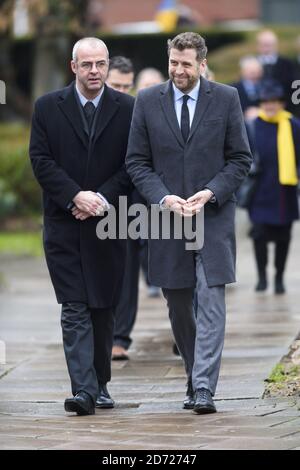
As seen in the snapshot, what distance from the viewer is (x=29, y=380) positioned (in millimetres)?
8539

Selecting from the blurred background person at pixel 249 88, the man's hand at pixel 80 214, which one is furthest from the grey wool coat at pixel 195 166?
the blurred background person at pixel 249 88

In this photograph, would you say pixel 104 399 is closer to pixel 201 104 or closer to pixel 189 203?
pixel 189 203

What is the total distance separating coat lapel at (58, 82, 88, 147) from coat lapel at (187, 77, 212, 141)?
614 millimetres

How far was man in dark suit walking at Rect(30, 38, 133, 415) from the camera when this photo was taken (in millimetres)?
7402

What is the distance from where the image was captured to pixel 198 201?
23.7ft

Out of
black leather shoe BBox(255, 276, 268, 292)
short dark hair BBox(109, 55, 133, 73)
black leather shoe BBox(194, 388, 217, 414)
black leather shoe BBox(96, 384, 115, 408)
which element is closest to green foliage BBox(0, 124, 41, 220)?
black leather shoe BBox(255, 276, 268, 292)

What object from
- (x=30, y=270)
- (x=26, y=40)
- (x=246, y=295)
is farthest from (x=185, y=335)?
(x=26, y=40)

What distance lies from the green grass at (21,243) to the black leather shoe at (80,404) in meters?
9.24

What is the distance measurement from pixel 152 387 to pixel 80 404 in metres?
1.02

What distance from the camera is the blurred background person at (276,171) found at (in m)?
12.3

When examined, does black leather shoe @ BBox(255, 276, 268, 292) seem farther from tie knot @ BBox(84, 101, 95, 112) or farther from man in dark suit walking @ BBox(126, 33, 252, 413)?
tie knot @ BBox(84, 101, 95, 112)

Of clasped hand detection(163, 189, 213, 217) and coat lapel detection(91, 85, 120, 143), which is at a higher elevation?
coat lapel detection(91, 85, 120, 143)

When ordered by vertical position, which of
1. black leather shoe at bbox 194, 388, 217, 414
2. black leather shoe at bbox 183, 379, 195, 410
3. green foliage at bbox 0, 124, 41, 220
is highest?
black leather shoe at bbox 194, 388, 217, 414

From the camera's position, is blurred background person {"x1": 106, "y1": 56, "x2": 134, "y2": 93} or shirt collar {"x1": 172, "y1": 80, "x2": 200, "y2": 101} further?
blurred background person {"x1": 106, "y1": 56, "x2": 134, "y2": 93}
